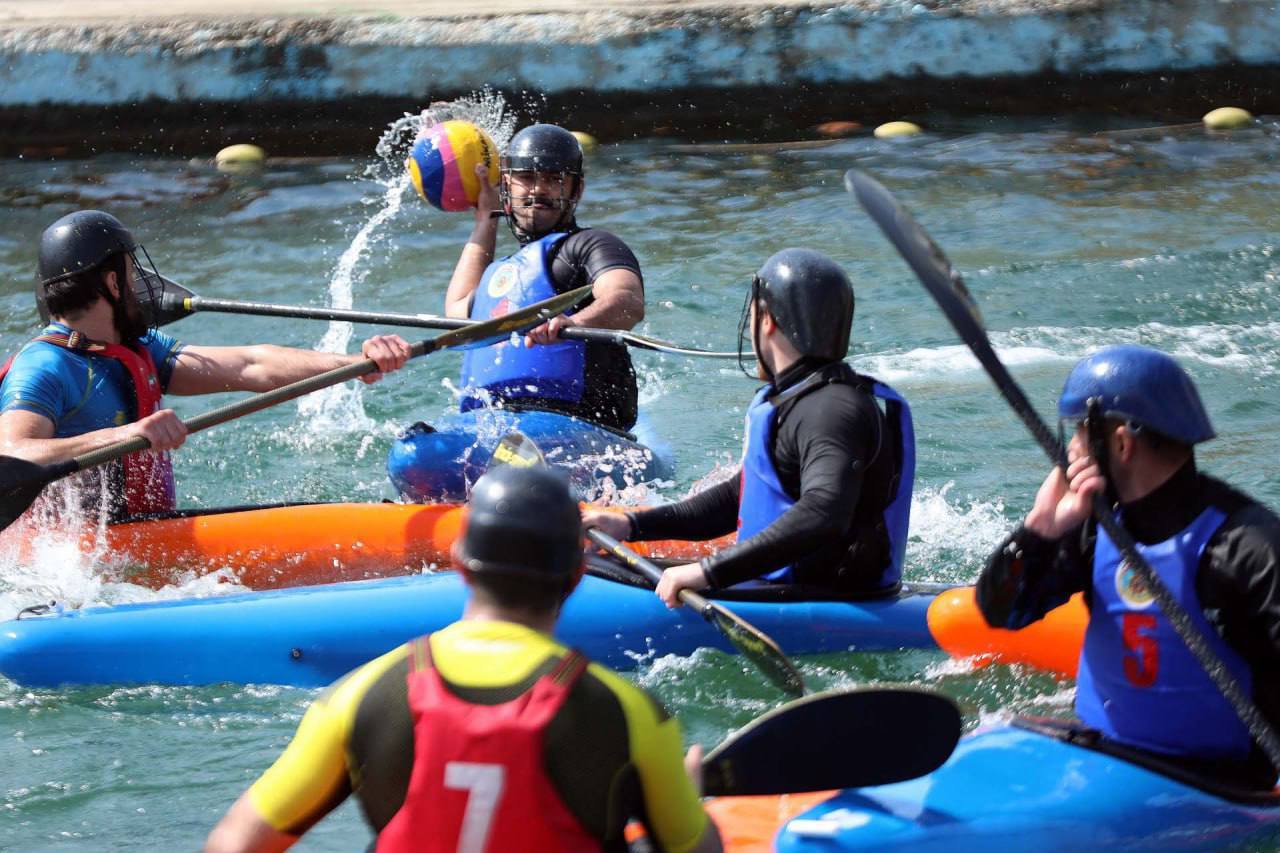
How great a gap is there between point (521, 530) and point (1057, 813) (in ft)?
4.77

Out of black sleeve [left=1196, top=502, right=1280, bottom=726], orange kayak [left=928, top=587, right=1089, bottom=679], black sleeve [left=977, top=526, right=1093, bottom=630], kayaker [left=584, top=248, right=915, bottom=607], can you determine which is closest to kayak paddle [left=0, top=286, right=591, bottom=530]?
kayaker [left=584, top=248, right=915, bottom=607]

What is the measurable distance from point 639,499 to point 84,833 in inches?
88.2

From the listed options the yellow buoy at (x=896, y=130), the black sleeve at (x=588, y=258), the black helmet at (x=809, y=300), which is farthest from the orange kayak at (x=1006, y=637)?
the yellow buoy at (x=896, y=130)

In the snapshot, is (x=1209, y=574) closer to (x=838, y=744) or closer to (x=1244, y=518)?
(x=1244, y=518)

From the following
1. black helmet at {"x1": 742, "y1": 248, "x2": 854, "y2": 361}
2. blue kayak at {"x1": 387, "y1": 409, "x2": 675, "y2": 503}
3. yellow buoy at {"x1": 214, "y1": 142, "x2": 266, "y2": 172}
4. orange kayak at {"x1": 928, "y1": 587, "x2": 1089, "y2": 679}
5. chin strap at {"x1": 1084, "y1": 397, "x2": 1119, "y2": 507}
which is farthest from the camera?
yellow buoy at {"x1": 214, "y1": 142, "x2": 266, "y2": 172}

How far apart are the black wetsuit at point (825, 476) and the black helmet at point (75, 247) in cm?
218

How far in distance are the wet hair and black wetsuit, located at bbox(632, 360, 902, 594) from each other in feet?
7.10

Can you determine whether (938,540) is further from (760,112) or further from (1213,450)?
(760,112)

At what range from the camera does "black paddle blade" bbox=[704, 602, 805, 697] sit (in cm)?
390

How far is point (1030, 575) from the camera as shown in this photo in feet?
10.6

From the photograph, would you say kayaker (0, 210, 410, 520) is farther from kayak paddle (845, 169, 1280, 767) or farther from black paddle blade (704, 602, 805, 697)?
kayak paddle (845, 169, 1280, 767)

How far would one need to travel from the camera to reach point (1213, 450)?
6770mm

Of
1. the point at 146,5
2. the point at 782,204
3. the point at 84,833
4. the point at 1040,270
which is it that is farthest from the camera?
the point at 146,5

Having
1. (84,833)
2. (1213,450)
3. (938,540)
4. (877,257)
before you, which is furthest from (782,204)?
(84,833)
